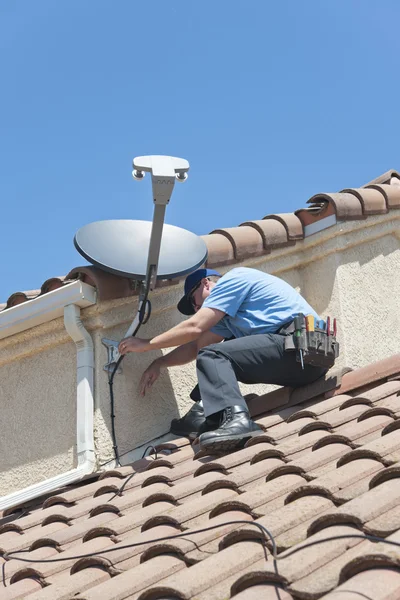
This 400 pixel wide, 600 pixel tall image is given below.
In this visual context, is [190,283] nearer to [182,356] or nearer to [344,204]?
[182,356]

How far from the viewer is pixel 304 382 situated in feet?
19.4

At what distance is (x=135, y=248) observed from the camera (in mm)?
6328

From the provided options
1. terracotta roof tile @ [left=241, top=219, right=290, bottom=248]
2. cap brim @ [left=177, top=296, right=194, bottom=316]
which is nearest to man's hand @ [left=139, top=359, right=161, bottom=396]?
cap brim @ [left=177, top=296, right=194, bottom=316]

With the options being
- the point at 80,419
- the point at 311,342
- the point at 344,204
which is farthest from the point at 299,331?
the point at 344,204

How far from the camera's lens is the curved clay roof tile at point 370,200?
754 cm

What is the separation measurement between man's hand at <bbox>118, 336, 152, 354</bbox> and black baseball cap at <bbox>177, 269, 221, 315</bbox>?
544 millimetres

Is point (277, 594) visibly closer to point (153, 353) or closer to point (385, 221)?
point (153, 353)

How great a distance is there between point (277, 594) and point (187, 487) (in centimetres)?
187

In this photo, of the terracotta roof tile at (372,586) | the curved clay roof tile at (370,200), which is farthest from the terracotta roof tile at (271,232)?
the terracotta roof tile at (372,586)

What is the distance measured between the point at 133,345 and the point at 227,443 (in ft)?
3.48

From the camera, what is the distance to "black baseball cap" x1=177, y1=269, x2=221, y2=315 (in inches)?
245

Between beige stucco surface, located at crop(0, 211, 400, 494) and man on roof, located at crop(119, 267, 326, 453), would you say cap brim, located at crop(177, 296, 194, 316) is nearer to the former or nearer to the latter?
man on roof, located at crop(119, 267, 326, 453)

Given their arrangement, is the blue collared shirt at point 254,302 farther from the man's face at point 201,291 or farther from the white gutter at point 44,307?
the white gutter at point 44,307

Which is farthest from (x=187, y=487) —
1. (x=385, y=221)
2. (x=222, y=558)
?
(x=385, y=221)
